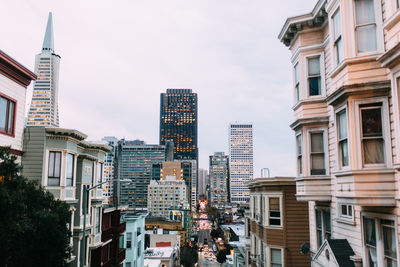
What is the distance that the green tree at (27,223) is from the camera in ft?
31.2

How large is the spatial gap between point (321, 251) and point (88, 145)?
1714 cm

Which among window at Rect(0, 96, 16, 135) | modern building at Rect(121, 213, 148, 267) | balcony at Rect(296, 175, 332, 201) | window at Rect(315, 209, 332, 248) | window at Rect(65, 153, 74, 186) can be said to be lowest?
modern building at Rect(121, 213, 148, 267)

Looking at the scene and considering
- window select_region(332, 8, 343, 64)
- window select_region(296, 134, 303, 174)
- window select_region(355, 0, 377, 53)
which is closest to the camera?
window select_region(355, 0, 377, 53)

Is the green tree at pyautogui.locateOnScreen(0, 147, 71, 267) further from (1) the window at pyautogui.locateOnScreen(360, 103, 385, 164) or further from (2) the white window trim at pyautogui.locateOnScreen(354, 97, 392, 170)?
(1) the window at pyautogui.locateOnScreen(360, 103, 385, 164)

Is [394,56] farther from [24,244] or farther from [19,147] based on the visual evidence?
[19,147]

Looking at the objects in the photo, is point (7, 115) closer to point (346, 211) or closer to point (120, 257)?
point (346, 211)

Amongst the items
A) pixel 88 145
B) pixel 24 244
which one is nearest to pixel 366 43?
pixel 24 244

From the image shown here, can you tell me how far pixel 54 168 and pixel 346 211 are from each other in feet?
49.6

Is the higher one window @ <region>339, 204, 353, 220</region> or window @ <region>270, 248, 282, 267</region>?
window @ <region>339, 204, 353, 220</region>

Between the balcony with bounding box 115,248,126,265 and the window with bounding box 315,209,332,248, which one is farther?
the balcony with bounding box 115,248,126,265

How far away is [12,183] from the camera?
1082 centimetres

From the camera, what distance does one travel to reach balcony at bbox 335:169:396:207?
846 centimetres

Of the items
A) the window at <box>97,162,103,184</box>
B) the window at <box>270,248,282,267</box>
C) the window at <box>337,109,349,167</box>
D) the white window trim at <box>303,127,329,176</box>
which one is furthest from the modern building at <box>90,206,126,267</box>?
the window at <box>337,109,349,167</box>

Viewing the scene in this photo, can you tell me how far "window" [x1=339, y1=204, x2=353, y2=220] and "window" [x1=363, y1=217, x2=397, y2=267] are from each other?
114cm
